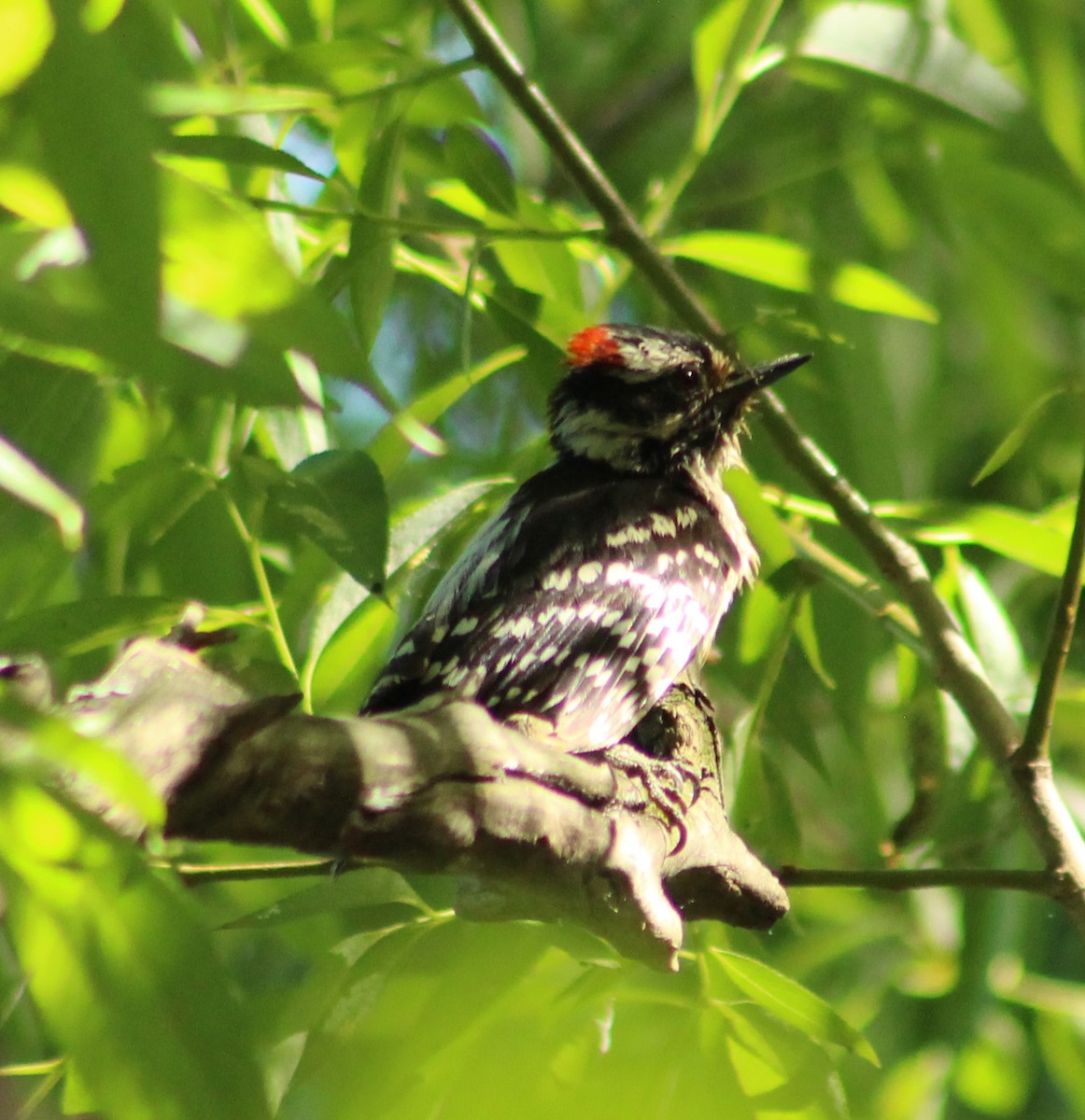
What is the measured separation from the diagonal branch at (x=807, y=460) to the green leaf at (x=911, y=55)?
420mm

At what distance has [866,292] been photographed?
2.18 m

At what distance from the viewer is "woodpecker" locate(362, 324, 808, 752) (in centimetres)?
220

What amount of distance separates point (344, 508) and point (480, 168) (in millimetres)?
651

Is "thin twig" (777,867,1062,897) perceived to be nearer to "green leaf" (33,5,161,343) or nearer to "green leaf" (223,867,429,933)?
"green leaf" (223,867,429,933)

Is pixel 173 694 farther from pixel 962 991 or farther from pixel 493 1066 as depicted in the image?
pixel 962 991

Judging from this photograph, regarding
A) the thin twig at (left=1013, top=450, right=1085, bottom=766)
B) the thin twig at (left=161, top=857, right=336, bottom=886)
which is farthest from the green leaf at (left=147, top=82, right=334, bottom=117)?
the thin twig at (left=1013, top=450, right=1085, bottom=766)

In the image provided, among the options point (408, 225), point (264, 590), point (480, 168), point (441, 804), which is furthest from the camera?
point (480, 168)

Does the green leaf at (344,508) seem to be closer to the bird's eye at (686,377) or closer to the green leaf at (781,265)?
the green leaf at (781,265)

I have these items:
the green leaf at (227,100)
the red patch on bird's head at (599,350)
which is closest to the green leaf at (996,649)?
the red patch on bird's head at (599,350)

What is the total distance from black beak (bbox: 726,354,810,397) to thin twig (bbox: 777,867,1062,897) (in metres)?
0.94

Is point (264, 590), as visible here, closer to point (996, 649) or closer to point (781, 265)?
point (781, 265)

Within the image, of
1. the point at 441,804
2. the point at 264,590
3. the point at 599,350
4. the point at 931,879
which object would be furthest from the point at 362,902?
the point at 599,350

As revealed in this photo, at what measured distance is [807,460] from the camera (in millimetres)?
2041

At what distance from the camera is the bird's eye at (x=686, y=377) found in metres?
2.91
